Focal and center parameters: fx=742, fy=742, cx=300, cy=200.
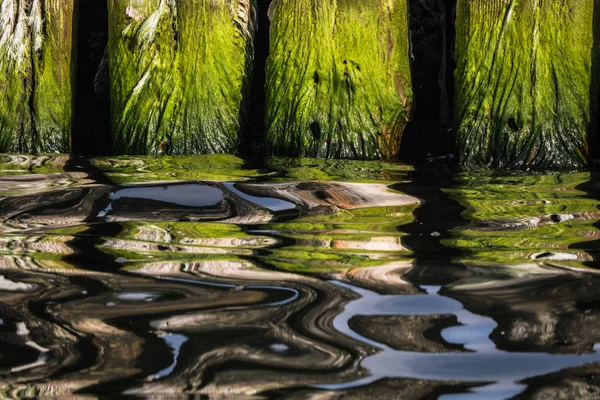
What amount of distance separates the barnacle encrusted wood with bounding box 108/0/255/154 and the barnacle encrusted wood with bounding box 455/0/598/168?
124 centimetres

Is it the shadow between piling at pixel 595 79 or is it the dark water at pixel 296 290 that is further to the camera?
the shadow between piling at pixel 595 79

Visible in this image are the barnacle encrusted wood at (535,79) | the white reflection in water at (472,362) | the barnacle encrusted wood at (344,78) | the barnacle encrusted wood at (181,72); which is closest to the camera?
the white reflection in water at (472,362)

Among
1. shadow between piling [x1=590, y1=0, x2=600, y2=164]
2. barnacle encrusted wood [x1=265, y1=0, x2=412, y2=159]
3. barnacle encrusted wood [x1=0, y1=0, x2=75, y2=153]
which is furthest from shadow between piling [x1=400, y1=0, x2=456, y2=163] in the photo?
barnacle encrusted wood [x1=0, y1=0, x2=75, y2=153]

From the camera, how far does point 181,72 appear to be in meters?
3.82

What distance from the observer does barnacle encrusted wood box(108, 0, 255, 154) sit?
12.5 ft

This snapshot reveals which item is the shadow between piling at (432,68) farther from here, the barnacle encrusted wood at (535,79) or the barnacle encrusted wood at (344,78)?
the barnacle encrusted wood at (535,79)

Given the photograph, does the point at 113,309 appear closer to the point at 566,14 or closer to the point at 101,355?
the point at 101,355

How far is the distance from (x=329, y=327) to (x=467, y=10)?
2.59 metres

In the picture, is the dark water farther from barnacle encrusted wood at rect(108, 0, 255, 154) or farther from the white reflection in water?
barnacle encrusted wood at rect(108, 0, 255, 154)

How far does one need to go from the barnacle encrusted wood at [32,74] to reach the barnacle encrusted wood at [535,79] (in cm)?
219

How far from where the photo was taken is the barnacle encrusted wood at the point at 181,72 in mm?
3801

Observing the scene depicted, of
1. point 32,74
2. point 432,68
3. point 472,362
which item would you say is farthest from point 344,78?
point 472,362

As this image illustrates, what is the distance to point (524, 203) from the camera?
107 inches

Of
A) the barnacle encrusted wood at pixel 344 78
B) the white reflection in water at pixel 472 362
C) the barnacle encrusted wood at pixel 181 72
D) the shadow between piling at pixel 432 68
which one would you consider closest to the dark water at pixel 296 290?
the white reflection in water at pixel 472 362
